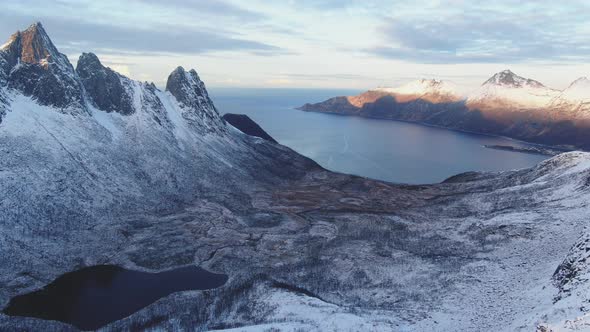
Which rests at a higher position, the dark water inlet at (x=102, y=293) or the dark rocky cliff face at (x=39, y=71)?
the dark rocky cliff face at (x=39, y=71)

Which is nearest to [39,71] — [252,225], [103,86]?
[103,86]

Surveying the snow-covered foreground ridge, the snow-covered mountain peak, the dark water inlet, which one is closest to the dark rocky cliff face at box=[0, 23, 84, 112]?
the snow-covered mountain peak

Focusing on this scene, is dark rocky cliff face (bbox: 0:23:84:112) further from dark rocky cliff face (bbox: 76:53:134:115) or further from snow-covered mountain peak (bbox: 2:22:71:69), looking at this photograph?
dark rocky cliff face (bbox: 76:53:134:115)

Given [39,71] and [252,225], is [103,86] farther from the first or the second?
[252,225]

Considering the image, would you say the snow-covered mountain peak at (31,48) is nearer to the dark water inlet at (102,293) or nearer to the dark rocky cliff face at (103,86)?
the dark rocky cliff face at (103,86)

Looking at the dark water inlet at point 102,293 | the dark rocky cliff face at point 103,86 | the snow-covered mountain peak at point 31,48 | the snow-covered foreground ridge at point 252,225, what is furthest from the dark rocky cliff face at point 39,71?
the dark water inlet at point 102,293

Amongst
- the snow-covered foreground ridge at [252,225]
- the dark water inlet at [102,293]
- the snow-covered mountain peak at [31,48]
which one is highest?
the snow-covered mountain peak at [31,48]

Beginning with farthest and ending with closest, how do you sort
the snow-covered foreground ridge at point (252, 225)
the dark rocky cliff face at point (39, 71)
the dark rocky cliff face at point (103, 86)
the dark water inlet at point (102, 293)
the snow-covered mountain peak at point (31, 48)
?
the dark rocky cliff face at point (103, 86)
the snow-covered mountain peak at point (31, 48)
the dark rocky cliff face at point (39, 71)
the dark water inlet at point (102, 293)
the snow-covered foreground ridge at point (252, 225)

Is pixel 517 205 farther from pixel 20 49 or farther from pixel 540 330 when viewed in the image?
pixel 20 49

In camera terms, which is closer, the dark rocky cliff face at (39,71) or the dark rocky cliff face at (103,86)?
the dark rocky cliff face at (39,71)
